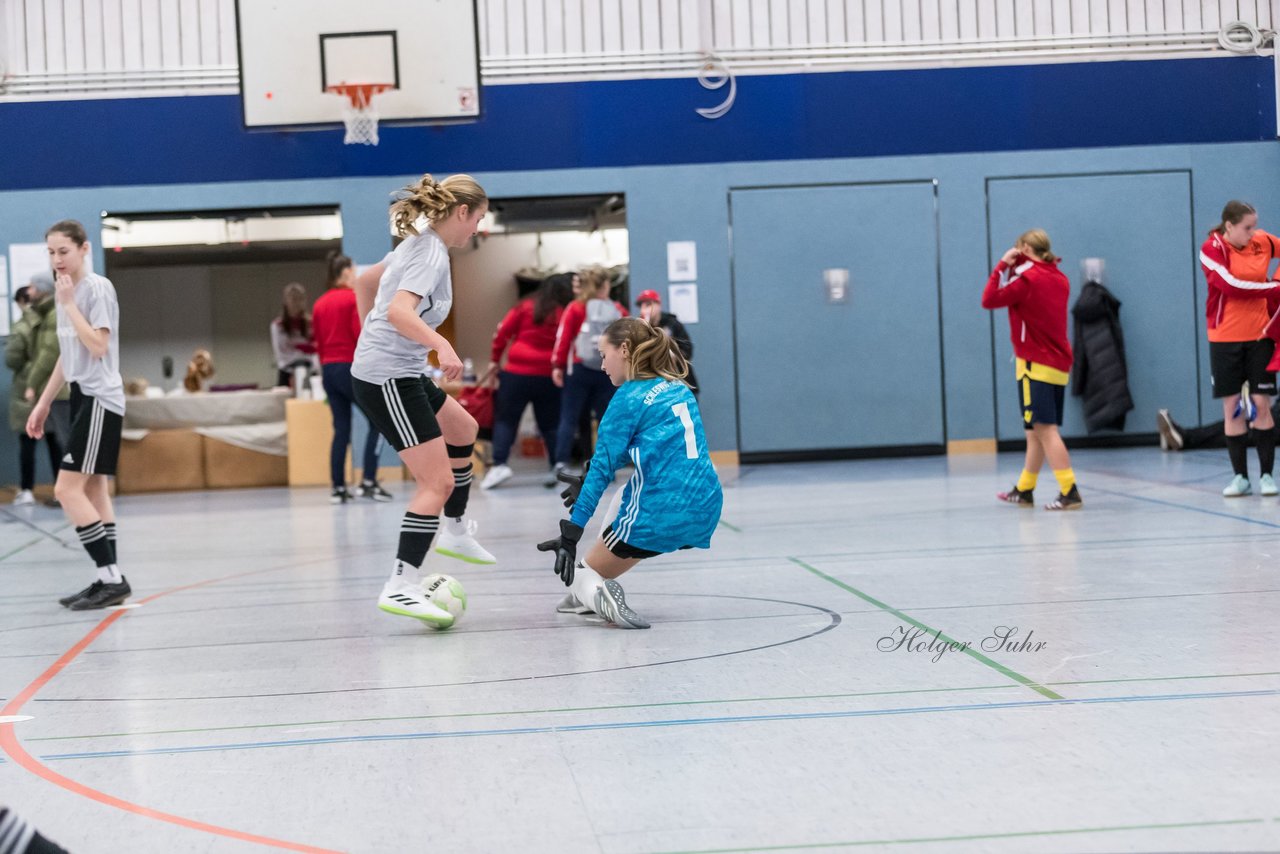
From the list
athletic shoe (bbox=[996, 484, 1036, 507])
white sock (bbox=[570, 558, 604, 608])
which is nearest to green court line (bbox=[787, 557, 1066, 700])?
white sock (bbox=[570, 558, 604, 608])

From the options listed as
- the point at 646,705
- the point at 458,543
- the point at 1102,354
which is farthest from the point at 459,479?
the point at 1102,354

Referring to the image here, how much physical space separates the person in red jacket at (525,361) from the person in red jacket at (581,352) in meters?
0.28

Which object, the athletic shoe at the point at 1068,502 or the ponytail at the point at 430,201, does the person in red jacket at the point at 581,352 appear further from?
the ponytail at the point at 430,201

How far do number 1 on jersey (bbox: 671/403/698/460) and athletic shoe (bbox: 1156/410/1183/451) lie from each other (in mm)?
8976

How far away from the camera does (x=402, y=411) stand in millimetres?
4742

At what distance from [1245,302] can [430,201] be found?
5182 mm

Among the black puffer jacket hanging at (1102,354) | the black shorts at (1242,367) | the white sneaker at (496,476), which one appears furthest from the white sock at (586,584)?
the black puffer jacket hanging at (1102,354)

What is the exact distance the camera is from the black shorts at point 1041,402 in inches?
306

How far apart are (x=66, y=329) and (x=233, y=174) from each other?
7827mm

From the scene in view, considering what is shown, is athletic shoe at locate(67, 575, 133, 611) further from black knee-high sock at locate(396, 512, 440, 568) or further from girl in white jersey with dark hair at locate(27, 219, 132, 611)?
black knee-high sock at locate(396, 512, 440, 568)

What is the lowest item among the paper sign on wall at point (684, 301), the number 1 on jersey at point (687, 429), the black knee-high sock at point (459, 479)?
the black knee-high sock at point (459, 479)

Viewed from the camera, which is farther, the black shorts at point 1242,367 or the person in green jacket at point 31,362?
the person in green jacket at point 31,362

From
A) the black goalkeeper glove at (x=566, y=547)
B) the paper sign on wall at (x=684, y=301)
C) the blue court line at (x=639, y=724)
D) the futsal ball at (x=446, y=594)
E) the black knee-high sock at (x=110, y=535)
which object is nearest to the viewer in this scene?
the blue court line at (x=639, y=724)

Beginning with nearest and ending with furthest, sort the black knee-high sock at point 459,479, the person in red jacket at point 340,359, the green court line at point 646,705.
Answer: the green court line at point 646,705, the black knee-high sock at point 459,479, the person in red jacket at point 340,359
